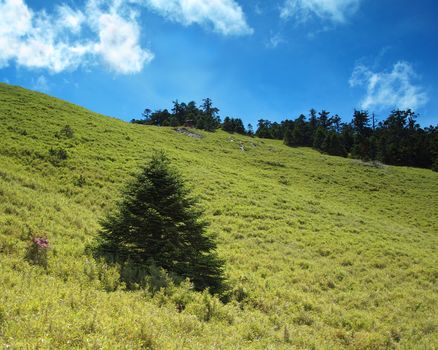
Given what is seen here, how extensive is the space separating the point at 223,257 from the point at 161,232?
596 cm

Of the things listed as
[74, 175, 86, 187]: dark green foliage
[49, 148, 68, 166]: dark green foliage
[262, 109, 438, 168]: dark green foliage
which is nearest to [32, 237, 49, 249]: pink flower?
[74, 175, 86, 187]: dark green foliage

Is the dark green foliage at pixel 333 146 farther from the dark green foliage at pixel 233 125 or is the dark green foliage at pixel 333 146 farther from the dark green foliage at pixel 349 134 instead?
the dark green foliage at pixel 233 125

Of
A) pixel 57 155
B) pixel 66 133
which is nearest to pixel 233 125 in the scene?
pixel 66 133

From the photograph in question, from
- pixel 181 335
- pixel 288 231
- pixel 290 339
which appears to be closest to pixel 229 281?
Result: pixel 290 339

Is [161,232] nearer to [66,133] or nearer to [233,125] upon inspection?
[66,133]

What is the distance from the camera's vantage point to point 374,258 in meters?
21.4

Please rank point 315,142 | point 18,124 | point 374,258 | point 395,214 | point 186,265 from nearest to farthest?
point 186,265, point 374,258, point 18,124, point 395,214, point 315,142

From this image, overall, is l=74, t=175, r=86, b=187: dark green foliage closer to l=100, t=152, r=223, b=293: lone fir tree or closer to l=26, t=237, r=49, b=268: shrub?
l=100, t=152, r=223, b=293: lone fir tree

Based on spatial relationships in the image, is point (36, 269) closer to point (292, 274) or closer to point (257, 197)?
point (292, 274)

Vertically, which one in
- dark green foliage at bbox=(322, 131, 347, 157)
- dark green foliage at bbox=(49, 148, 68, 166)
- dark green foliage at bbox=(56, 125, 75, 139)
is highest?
dark green foliage at bbox=(322, 131, 347, 157)

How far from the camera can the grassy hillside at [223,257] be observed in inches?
270

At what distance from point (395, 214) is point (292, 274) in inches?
1131

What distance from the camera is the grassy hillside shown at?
687 centimetres

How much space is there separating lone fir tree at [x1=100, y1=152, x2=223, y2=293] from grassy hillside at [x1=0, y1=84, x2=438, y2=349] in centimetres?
139
